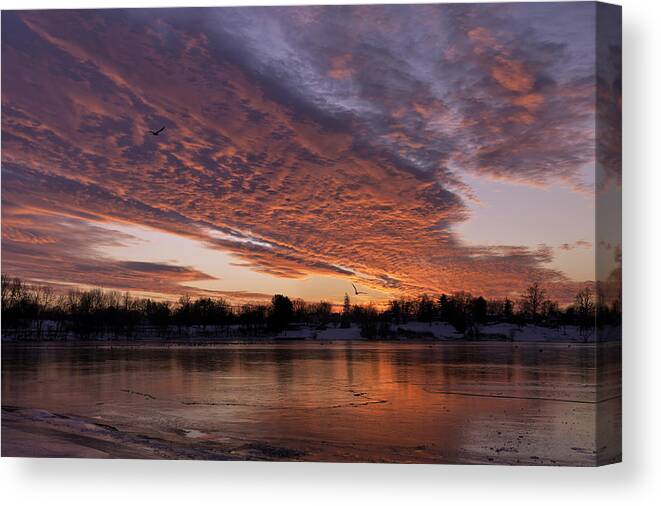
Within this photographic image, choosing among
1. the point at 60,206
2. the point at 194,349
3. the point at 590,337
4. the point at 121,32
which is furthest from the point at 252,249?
the point at 590,337

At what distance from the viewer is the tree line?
840cm

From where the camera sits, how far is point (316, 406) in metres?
8.46

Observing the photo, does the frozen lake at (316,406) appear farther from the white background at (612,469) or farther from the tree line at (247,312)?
the tree line at (247,312)

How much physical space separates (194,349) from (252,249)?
1457 millimetres

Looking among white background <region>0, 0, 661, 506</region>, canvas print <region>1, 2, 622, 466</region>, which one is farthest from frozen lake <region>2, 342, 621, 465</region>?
white background <region>0, 0, 661, 506</region>

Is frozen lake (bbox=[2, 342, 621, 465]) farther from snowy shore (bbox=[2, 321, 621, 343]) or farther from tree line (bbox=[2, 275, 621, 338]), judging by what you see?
tree line (bbox=[2, 275, 621, 338])

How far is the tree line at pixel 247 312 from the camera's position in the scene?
840 centimetres

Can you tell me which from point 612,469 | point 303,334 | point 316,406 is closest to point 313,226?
point 303,334

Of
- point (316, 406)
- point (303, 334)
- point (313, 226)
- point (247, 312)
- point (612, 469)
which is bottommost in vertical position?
point (612, 469)

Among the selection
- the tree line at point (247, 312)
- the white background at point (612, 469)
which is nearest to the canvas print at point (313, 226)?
the tree line at point (247, 312)

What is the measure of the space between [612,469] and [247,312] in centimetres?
402

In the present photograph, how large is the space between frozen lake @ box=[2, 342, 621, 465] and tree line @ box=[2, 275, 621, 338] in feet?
0.89

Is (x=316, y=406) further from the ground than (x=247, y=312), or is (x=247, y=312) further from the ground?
(x=247, y=312)

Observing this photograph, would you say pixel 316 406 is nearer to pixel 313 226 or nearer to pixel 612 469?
pixel 313 226
